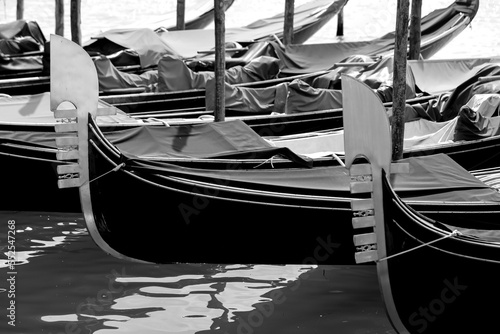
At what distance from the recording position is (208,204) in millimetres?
5523

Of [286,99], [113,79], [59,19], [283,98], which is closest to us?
[286,99]

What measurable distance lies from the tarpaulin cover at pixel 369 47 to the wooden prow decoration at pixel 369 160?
8298mm

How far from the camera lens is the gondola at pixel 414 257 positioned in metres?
4.20

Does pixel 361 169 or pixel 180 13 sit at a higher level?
pixel 180 13

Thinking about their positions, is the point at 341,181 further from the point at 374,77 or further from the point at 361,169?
the point at 374,77

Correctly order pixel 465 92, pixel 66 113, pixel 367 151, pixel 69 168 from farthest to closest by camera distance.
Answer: pixel 465 92 → pixel 69 168 → pixel 66 113 → pixel 367 151

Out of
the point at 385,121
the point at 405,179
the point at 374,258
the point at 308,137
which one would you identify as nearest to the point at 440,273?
the point at 374,258

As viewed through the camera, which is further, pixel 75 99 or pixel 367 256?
pixel 75 99

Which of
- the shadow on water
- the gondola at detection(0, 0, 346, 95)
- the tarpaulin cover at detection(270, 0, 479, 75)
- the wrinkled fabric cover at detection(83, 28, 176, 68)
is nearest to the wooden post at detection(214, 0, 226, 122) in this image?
the shadow on water

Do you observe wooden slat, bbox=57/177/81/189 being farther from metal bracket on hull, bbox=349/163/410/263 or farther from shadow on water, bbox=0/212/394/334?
metal bracket on hull, bbox=349/163/410/263

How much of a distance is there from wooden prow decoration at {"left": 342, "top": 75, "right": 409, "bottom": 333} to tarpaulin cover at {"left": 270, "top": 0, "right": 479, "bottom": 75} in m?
8.30

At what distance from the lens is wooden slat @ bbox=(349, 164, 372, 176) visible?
4.21 metres

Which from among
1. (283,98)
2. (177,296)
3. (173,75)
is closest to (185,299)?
(177,296)

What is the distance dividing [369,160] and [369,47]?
383 inches
